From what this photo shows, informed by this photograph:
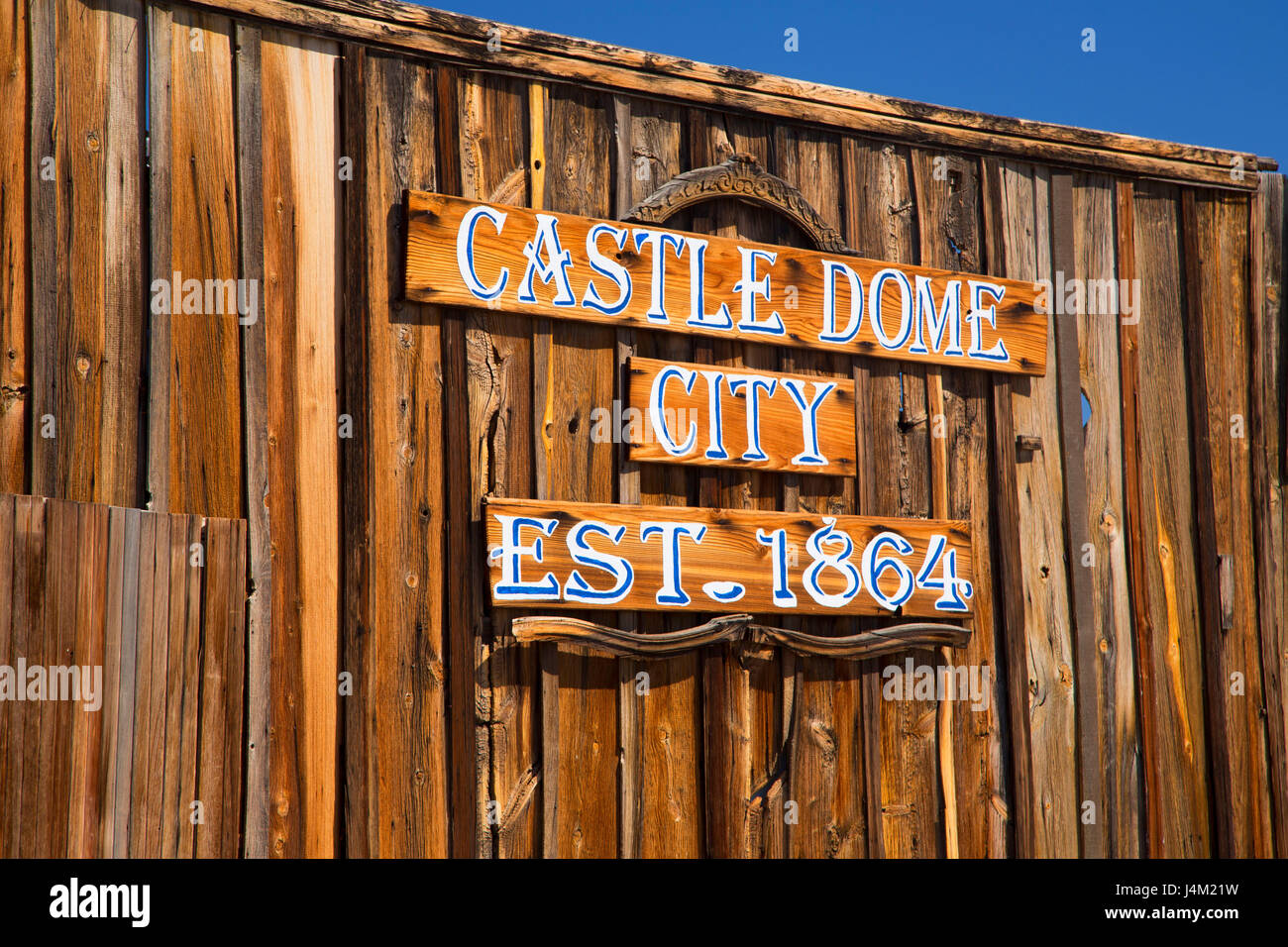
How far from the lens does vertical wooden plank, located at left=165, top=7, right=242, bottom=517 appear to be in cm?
393

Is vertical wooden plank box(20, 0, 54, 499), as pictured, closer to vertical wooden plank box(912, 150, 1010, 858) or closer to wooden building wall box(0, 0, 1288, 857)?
wooden building wall box(0, 0, 1288, 857)

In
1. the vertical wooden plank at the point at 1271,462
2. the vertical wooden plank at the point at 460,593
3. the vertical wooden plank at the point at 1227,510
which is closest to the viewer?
the vertical wooden plank at the point at 460,593

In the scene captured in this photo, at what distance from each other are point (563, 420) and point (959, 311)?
195cm

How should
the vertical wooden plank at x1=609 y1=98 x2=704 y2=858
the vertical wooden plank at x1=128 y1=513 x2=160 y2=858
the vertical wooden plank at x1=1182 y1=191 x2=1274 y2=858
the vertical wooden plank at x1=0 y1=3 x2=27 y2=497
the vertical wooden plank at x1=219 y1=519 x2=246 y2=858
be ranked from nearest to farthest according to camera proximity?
the vertical wooden plank at x1=128 y1=513 x2=160 y2=858, the vertical wooden plank at x1=0 y1=3 x2=27 y2=497, the vertical wooden plank at x1=219 y1=519 x2=246 y2=858, the vertical wooden plank at x1=609 y1=98 x2=704 y2=858, the vertical wooden plank at x1=1182 y1=191 x2=1274 y2=858

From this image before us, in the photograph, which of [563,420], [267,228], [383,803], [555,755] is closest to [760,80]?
[563,420]

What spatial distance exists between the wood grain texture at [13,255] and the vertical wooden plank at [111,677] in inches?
14.3

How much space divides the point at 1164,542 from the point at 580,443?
2.97 metres

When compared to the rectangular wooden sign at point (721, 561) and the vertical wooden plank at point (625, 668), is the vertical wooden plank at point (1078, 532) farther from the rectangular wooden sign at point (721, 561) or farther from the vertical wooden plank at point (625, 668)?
the vertical wooden plank at point (625, 668)

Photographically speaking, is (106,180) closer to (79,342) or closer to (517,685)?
(79,342)

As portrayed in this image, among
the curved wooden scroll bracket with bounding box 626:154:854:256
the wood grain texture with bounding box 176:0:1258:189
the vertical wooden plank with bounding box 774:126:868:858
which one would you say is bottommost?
the vertical wooden plank with bounding box 774:126:868:858

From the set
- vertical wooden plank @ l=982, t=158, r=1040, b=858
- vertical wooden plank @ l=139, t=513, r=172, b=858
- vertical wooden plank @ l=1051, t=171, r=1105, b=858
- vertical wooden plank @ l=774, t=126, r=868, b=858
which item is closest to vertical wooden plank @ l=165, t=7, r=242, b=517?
vertical wooden plank @ l=139, t=513, r=172, b=858

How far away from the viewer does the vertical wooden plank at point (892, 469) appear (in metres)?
4.84

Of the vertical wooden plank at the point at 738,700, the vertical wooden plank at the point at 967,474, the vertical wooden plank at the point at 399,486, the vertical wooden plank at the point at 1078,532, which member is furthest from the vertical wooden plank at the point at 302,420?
the vertical wooden plank at the point at 1078,532

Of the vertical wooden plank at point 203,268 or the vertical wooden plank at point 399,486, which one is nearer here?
the vertical wooden plank at point 203,268
